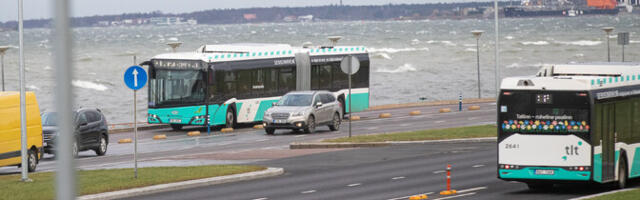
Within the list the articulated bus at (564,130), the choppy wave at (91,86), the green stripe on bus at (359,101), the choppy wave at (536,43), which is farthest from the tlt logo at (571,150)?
the choppy wave at (536,43)

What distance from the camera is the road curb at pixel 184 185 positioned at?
70.1 feet

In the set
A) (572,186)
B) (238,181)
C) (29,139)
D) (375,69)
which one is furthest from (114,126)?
(375,69)

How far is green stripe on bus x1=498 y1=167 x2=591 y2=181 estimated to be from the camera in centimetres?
1970

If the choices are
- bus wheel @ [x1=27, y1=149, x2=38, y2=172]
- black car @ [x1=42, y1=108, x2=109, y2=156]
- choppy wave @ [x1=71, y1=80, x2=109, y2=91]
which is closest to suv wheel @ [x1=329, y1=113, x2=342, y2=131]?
black car @ [x1=42, y1=108, x2=109, y2=156]

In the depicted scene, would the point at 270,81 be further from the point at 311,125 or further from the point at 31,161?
the point at 31,161

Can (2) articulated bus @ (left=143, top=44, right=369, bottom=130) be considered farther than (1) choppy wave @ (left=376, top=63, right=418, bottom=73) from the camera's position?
No

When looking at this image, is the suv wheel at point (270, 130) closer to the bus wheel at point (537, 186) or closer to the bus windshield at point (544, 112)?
the bus wheel at point (537, 186)

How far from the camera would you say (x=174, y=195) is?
2183 cm

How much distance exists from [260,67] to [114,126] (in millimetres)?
8358

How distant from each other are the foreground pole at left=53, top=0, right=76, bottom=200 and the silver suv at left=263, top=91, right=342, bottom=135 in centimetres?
3369

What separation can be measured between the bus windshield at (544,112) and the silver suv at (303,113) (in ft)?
61.8

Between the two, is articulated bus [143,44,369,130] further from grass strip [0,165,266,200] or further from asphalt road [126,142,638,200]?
grass strip [0,165,266,200]

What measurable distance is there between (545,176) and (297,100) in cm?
2040

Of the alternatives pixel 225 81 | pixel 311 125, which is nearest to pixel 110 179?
pixel 311 125
